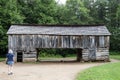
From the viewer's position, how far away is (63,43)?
40969 mm

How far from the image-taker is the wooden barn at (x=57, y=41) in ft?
132

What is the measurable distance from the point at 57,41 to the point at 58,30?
1.80 metres

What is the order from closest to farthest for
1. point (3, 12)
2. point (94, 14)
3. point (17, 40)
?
point (17, 40) → point (3, 12) → point (94, 14)

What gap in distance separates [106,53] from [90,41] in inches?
109

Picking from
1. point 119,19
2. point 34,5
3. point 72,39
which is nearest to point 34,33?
point 72,39

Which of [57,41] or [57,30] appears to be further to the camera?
[57,30]

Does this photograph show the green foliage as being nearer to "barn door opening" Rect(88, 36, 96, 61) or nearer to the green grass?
"barn door opening" Rect(88, 36, 96, 61)

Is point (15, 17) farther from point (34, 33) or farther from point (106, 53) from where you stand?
point (106, 53)

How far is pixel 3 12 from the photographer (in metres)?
54.2

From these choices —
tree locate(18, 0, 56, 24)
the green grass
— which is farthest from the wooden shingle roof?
tree locate(18, 0, 56, 24)

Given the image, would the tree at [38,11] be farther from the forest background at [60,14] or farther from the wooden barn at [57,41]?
the wooden barn at [57,41]

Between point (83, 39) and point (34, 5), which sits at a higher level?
point (34, 5)

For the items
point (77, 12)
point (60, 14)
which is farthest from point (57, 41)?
point (77, 12)

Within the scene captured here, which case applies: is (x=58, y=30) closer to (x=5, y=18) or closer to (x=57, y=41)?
(x=57, y=41)
